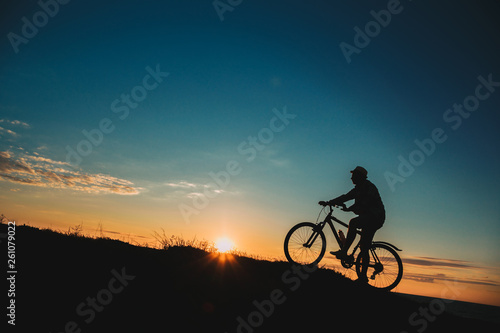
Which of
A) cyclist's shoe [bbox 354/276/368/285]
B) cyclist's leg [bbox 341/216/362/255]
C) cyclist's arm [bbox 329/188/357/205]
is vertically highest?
cyclist's arm [bbox 329/188/357/205]

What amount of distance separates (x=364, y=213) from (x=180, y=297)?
5714 millimetres

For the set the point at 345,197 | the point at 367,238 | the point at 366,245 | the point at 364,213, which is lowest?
the point at 366,245

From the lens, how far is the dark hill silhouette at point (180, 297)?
4.87m

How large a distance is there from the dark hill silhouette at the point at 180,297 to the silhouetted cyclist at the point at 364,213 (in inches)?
38.1

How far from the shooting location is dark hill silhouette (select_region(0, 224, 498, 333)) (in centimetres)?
487

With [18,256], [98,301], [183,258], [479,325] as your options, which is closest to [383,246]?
[479,325]

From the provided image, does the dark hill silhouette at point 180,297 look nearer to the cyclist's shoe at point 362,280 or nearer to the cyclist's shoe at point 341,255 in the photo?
the cyclist's shoe at point 362,280

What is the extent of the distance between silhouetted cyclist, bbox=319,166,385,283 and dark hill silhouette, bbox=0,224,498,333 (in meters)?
0.97

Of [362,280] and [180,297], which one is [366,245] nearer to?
[362,280]

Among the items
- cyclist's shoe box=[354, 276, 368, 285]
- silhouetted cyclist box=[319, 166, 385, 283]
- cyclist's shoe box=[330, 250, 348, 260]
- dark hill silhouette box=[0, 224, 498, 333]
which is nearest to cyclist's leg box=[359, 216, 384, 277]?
silhouetted cyclist box=[319, 166, 385, 283]

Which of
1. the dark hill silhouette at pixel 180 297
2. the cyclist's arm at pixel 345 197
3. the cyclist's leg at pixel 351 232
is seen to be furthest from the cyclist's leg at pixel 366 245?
the cyclist's arm at pixel 345 197

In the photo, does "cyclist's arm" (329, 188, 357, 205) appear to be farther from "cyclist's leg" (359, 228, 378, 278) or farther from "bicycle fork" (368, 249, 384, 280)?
"bicycle fork" (368, 249, 384, 280)

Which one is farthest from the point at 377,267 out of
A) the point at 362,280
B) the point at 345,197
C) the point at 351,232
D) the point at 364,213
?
the point at 345,197

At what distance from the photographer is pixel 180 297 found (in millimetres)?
5535
